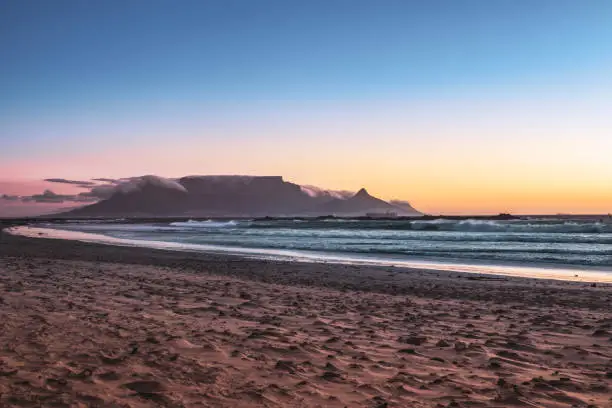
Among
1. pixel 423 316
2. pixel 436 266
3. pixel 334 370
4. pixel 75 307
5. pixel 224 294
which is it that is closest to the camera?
pixel 334 370

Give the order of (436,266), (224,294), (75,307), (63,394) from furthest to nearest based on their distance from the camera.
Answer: (436,266), (224,294), (75,307), (63,394)

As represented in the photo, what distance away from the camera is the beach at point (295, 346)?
4785mm

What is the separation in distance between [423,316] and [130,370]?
5862mm

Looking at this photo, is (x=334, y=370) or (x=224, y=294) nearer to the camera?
(x=334, y=370)

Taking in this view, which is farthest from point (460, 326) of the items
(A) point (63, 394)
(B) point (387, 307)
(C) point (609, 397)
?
(A) point (63, 394)

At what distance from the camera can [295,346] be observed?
6613mm

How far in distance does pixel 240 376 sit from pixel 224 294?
623cm

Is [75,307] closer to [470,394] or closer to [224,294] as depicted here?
[224,294]

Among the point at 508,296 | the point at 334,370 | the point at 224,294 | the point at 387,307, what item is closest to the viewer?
the point at 334,370

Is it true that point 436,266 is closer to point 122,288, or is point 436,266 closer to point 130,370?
point 122,288

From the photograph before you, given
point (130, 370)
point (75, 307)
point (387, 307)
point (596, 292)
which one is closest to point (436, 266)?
point (596, 292)

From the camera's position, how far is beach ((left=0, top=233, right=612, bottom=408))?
4.79 m

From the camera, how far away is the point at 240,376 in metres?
5.26

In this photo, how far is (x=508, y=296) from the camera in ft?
40.0
